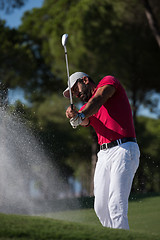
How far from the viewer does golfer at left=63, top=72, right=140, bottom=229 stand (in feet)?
13.0

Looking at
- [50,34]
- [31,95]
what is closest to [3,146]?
[31,95]

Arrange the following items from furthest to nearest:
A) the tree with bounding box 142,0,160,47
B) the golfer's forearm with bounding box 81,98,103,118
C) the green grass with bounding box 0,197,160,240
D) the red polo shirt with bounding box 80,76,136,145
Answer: the tree with bounding box 142,0,160,47 → the red polo shirt with bounding box 80,76,136,145 → the golfer's forearm with bounding box 81,98,103,118 → the green grass with bounding box 0,197,160,240

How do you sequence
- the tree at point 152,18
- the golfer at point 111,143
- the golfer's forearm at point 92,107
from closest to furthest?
the golfer's forearm at point 92,107 < the golfer at point 111,143 < the tree at point 152,18

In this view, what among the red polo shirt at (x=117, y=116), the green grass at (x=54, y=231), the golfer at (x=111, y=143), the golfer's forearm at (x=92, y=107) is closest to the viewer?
the green grass at (x=54, y=231)

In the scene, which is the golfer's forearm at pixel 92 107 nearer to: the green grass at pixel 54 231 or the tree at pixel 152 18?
the green grass at pixel 54 231

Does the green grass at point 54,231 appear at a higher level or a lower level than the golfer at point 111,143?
lower

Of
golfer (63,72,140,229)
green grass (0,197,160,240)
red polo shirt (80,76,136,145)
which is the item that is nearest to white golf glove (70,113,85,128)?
golfer (63,72,140,229)

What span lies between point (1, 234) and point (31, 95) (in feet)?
51.8

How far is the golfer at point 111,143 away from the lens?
3950 millimetres

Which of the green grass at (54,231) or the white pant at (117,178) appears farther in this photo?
the white pant at (117,178)

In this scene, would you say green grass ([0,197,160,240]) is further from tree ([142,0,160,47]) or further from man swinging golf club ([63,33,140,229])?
tree ([142,0,160,47])

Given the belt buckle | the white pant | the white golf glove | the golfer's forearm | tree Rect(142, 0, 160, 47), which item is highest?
tree Rect(142, 0, 160, 47)

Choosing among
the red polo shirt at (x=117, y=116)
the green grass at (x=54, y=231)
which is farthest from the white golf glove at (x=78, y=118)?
the green grass at (x=54, y=231)

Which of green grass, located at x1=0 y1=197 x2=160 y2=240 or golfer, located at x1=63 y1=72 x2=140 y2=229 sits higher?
golfer, located at x1=63 y1=72 x2=140 y2=229
